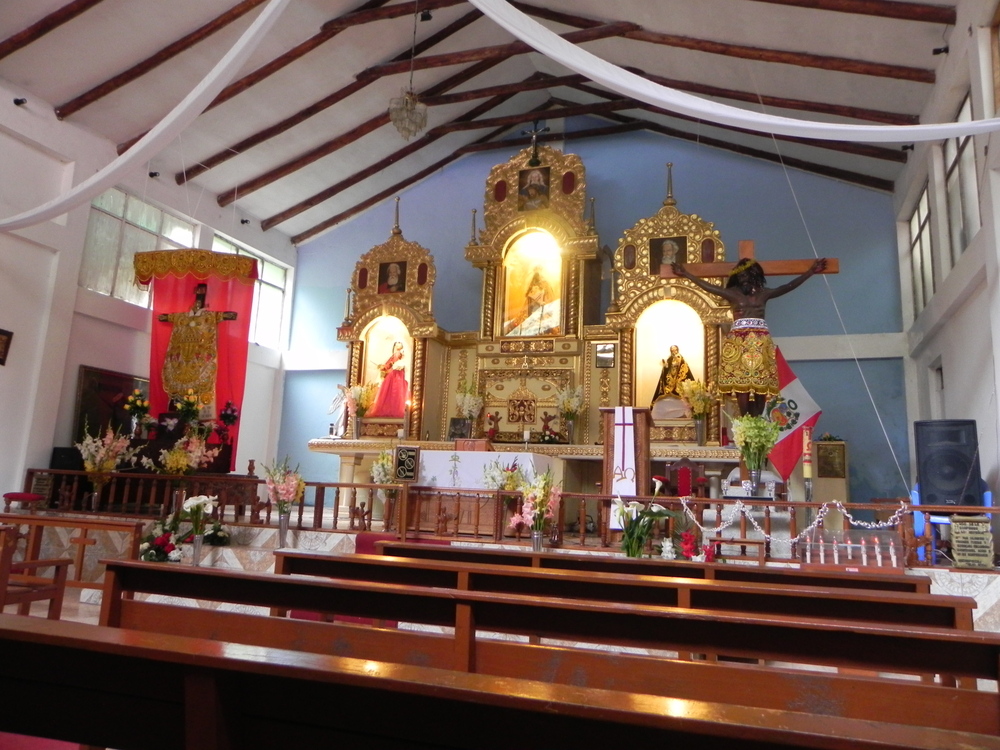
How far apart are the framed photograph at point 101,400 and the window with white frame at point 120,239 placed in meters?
1.39

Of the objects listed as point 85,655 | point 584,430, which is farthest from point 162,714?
point 584,430

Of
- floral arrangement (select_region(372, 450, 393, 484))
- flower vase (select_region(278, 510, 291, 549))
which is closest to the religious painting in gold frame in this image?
floral arrangement (select_region(372, 450, 393, 484))

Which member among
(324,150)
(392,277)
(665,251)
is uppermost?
(324,150)

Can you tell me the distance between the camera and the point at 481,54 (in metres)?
11.0

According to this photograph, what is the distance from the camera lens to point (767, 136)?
12258mm

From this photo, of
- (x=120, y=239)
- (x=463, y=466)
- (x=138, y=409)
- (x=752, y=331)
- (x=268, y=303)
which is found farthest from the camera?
(x=268, y=303)

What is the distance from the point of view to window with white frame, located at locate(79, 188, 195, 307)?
38.1 feet

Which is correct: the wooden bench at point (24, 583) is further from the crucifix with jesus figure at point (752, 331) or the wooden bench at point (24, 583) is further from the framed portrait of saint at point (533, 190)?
the framed portrait of saint at point (533, 190)

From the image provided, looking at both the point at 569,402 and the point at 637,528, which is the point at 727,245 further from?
the point at 637,528

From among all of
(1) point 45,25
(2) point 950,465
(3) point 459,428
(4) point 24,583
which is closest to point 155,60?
(1) point 45,25

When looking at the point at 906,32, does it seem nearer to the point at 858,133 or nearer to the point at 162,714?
the point at 858,133

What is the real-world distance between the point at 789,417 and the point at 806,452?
1201 mm

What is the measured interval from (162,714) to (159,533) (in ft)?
22.7

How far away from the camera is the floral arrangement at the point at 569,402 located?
12.1 metres
